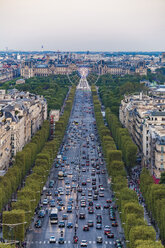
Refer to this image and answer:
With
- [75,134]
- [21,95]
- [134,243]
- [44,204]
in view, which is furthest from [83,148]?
[134,243]

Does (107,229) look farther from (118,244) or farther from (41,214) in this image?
(41,214)

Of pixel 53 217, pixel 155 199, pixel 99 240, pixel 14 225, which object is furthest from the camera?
pixel 53 217

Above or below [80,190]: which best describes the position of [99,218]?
above

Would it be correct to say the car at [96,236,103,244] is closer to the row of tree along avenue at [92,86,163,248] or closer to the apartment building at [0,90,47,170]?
the row of tree along avenue at [92,86,163,248]

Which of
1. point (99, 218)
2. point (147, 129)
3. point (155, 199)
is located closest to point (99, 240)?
point (99, 218)

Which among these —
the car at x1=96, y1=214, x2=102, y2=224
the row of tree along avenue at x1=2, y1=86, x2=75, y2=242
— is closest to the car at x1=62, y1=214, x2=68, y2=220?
the row of tree along avenue at x1=2, y1=86, x2=75, y2=242

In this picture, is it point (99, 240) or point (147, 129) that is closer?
point (99, 240)

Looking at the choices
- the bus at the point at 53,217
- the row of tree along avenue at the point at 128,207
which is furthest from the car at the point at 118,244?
the bus at the point at 53,217

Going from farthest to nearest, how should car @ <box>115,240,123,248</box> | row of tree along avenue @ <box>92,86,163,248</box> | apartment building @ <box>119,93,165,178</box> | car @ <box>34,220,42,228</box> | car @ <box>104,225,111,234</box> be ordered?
apartment building @ <box>119,93,165,178</box> → car @ <box>34,220,42,228</box> → car @ <box>104,225,111,234</box> → car @ <box>115,240,123,248</box> → row of tree along avenue @ <box>92,86,163,248</box>
